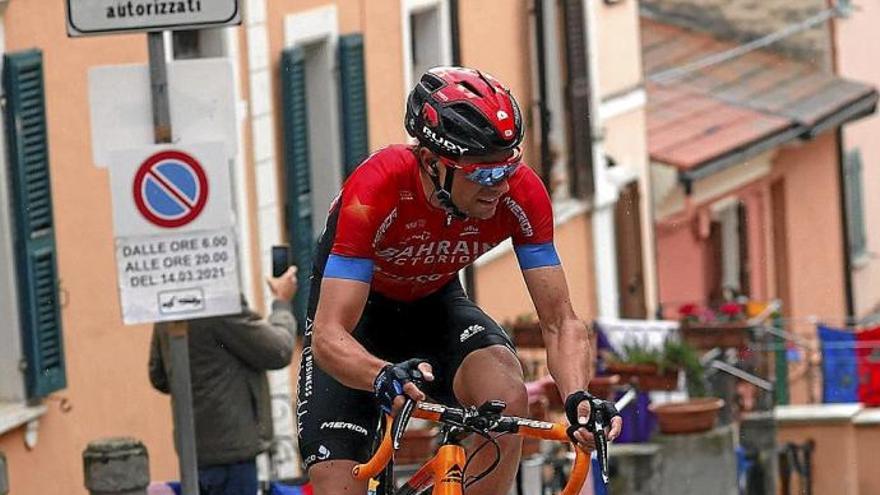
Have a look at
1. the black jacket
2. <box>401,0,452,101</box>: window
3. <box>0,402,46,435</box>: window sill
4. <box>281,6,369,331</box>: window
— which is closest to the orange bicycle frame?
the black jacket

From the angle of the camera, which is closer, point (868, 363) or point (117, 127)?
point (117, 127)

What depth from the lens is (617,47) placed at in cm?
Answer: 2794

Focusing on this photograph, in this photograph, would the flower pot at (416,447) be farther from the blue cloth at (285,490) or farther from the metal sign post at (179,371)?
the metal sign post at (179,371)

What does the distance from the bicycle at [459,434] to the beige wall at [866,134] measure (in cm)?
3256

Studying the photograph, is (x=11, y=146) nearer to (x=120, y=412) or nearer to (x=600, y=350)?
(x=120, y=412)

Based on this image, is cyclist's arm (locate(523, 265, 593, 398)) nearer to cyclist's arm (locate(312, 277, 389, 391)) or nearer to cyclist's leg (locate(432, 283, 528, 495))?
cyclist's leg (locate(432, 283, 528, 495))

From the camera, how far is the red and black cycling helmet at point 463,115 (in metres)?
7.20

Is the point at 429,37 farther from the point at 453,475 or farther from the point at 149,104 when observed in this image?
the point at 453,475

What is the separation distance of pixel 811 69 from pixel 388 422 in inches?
1271

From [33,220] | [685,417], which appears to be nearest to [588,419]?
[33,220]

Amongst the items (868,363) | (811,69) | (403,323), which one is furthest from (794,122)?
(403,323)

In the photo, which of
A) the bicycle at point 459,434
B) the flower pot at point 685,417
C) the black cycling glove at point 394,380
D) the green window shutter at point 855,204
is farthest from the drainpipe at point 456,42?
the green window shutter at point 855,204

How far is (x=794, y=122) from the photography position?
34.9 m

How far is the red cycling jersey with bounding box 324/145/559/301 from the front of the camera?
7.35 m
